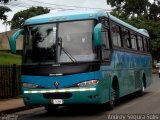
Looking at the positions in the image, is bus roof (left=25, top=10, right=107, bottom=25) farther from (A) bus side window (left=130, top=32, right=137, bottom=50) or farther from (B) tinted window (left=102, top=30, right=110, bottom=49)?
(A) bus side window (left=130, top=32, right=137, bottom=50)

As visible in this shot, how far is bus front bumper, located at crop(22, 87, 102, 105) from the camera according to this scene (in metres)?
12.7

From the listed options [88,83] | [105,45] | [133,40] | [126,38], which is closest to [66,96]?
[88,83]

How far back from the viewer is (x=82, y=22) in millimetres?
13242

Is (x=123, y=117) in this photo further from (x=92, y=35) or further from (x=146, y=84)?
(x=146, y=84)

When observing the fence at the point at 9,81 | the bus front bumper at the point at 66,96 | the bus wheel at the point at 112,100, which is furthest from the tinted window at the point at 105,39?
the fence at the point at 9,81

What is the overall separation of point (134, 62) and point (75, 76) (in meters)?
6.17

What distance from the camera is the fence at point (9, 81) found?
19375mm

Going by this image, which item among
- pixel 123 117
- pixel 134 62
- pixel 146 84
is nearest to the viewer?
pixel 123 117

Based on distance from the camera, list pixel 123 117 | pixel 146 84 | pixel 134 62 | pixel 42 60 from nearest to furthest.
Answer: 1. pixel 123 117
2. pixel 42 60
3. pixel 134 62
4. pixel 146 84

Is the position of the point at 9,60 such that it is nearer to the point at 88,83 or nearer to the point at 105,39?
the point at 105,39

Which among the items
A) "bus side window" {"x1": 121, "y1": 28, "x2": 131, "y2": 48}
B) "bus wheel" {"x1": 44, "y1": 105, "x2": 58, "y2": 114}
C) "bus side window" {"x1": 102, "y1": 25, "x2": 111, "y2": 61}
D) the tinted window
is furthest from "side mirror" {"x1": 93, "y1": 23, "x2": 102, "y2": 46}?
"bus side window" {"x1": 121, "y1": 28, "x2": 131, "y2": 48}

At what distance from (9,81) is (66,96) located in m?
7.56

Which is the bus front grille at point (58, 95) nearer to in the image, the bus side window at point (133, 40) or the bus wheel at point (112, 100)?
the bus wheel at point (112, 100)

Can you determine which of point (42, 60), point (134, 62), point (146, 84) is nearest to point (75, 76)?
point (42, 60)
